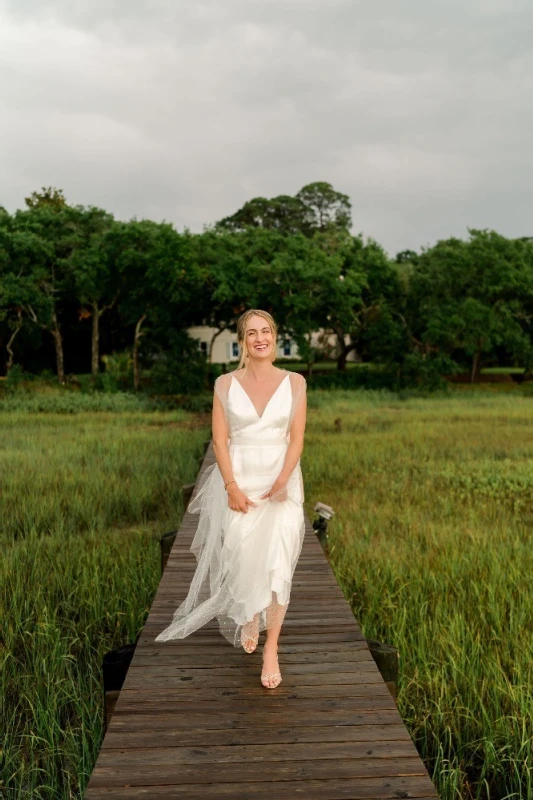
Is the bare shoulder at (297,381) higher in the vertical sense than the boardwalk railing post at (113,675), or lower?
higher

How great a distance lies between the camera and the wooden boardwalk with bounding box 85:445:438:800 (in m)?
2.67

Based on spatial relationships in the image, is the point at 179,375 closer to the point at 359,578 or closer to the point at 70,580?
the point at 70,580

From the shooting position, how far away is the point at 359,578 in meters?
6.55

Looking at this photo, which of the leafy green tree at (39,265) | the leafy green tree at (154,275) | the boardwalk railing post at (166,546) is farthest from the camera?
the leafy green tree at (39,265)

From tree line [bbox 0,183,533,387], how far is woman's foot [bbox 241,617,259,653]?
25.0 metres

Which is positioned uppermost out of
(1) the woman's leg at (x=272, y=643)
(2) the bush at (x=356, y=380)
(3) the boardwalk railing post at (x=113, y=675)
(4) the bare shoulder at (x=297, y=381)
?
(4) the bare shoulder at (x=297, y=381)

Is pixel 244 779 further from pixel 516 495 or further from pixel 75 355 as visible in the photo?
pixel 75 355

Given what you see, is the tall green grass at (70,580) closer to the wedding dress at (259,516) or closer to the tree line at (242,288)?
the wedding dress at (259,516)

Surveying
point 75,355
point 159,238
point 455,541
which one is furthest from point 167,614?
point 75,355

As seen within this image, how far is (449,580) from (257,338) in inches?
153

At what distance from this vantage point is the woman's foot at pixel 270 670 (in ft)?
11.6

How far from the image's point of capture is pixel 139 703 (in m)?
3.33

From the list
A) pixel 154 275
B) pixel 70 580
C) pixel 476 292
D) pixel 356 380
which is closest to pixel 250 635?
pixel 70 580

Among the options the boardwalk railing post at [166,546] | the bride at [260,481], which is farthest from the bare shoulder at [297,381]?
the boardwalk railing post at [166,546]
